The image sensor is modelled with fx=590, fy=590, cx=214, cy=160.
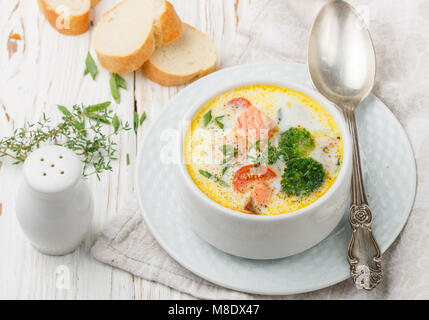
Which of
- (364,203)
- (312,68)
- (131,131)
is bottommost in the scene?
(131,131)

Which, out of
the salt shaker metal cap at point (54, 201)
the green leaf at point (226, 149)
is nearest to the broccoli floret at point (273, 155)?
the green leaf at point (226, 149)

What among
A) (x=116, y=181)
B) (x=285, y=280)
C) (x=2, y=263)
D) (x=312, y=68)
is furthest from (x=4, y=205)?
(x=312, y=68)

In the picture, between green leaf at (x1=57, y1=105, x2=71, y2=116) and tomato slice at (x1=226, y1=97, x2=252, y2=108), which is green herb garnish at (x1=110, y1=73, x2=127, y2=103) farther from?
tomato slice at (x1=226, y1=97, x2=252, y2=108)

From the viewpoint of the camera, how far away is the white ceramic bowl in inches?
57.1

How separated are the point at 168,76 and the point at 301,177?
760 millimetres

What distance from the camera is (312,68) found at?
6.17 ft

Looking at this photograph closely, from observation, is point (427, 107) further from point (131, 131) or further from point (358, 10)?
point (131, 131)

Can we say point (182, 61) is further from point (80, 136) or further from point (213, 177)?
point (213, 177)

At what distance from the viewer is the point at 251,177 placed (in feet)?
5.00

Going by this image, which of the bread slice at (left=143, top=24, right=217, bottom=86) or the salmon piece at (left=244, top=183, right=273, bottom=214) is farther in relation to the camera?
the bread slice at (left=143, top=24, right=217, bottom=86)

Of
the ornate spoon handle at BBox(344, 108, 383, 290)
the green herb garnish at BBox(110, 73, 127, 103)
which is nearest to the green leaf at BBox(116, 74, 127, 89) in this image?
the green herb garnish at BBox(110, 73, 127, 103)

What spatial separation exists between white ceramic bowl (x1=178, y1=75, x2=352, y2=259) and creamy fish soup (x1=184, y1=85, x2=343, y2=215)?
4cm

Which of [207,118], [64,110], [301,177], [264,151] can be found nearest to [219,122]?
[207,118]

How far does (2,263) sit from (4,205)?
0.20 metres
